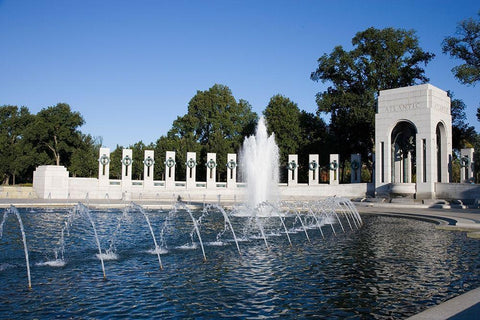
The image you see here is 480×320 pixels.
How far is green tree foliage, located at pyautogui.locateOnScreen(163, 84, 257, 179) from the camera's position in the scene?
178 feet

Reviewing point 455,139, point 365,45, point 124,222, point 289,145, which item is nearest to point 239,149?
point 289,145

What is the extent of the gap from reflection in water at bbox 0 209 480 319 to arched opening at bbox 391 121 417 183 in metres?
24.1

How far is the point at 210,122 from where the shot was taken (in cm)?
5738

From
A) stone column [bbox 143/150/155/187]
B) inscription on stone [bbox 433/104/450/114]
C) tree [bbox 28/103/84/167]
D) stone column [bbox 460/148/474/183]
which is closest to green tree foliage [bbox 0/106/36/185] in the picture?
tree [bbox 28/103/84/167]

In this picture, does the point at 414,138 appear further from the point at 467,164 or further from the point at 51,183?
the point at 51,183

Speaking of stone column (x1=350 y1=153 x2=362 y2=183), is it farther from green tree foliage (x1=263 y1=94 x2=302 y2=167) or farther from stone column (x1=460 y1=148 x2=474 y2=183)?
green tree foliage (x1=263 y1=94 x2=302 y2=167)

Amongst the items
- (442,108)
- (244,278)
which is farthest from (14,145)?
(244,278)

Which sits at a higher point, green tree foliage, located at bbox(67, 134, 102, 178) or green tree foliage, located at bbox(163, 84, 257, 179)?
green tree foliage, located at bbox(163, 84, 257, 179)

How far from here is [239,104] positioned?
5944 centimetres

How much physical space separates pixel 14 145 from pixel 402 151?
45.4 metres

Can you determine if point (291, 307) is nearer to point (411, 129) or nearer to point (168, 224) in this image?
point (168, 224)

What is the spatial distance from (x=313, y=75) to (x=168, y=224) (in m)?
34.2

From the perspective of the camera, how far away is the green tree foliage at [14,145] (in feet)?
165

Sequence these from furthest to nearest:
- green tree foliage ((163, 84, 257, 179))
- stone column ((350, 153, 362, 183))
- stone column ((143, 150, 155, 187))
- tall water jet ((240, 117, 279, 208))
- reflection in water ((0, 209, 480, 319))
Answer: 1. green tree foliage ((163, 84, 257, 179))
2. stone column ((350, 153, 362, 183))
3. stone column ((143, 150, 155, 187))
4. tall water jet ((240, 117, 279, 208))
5. reflection in water ((0, 209, 480, 319))
